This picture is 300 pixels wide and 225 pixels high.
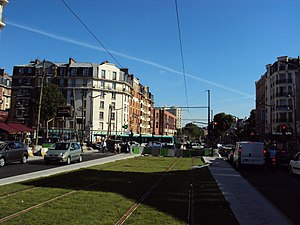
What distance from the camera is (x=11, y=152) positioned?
24.1m

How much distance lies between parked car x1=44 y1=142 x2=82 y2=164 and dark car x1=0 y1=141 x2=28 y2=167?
5.34 feet

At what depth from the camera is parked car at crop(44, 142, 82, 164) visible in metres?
25.6

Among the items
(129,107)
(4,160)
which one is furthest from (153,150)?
(129,107)

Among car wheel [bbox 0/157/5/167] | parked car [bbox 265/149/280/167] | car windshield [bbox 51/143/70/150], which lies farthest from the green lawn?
parked car [bbox 265/149/280/167]

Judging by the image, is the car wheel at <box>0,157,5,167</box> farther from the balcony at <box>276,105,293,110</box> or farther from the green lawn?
Answer: the balcony at <box>276,105,293,110</box>

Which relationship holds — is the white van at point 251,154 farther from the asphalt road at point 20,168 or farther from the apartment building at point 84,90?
the apartment building at point 84,90

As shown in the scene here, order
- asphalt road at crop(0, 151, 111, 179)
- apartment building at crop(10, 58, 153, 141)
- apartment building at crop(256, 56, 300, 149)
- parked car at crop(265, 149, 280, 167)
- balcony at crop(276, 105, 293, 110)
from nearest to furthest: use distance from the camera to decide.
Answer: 1. asphalt road at crop(0, 151, 111, 179)
2. parked car at crop(265, 149, 280, 167)
3. apartment building at crop(256, 56, 300, 149)
4. balcony at crop(276, 105, 293, 110)
5. apartment building at crop(10, 58, 153, 141)

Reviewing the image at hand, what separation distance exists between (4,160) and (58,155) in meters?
3.70

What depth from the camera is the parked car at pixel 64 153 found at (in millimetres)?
25625

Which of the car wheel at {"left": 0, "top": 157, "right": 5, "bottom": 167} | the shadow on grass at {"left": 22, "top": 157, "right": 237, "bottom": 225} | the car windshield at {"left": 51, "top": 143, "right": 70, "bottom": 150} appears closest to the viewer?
the shadow on grass at {"left": 22, "top": 157, "right": 237, "bottom": 225}

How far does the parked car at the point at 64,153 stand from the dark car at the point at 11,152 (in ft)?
5.34

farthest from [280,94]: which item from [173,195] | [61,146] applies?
Result: [173,195]

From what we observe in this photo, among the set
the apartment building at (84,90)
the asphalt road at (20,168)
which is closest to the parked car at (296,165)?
the asphalt road at (20,168)

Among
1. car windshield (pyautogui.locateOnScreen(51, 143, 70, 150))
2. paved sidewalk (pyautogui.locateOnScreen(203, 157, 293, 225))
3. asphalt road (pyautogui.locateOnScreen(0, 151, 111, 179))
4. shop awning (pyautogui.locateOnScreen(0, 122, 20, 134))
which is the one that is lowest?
paved sidewalk (pyautogui.locateOnScreen(203, 157, 293, 225))
